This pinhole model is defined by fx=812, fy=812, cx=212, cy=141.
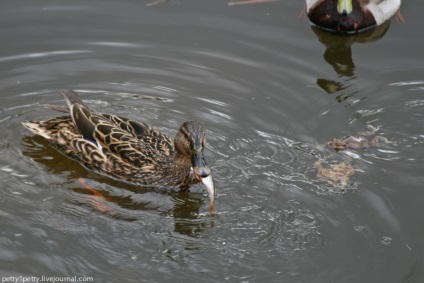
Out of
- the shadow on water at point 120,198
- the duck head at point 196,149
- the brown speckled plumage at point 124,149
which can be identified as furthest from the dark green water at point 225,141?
the duck head at point 196,149

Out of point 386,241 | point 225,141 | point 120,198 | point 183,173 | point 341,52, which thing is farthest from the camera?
point 341,52

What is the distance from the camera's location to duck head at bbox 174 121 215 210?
7.02 m

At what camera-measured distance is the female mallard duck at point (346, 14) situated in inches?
422

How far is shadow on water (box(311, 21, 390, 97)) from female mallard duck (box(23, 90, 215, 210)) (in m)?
2.27

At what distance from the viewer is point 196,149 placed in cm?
719

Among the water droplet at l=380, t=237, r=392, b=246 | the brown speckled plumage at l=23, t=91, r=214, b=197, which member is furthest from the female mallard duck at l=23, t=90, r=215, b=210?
the water droplet at l=380, t=237, r=392, b=246

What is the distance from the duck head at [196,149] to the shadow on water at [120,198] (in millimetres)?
365

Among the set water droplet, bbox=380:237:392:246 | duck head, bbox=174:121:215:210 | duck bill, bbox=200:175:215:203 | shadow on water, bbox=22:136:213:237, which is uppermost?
duck head, bbox=174:121:215:210

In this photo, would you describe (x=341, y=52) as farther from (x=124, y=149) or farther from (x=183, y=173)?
(x=124, y=149)

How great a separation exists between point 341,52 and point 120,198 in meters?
4.01

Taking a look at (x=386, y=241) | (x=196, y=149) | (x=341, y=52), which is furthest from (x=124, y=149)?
(x=341, y=52)

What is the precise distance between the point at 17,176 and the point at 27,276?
1490mm

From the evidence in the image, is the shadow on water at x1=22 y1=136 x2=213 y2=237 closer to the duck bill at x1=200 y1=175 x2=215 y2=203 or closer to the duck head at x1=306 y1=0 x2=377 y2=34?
the duck bill at x1=200 y1=175 x2=215 y2=203

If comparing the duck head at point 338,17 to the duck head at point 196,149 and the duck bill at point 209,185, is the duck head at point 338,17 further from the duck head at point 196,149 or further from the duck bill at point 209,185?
the duck bill at point 209,185
